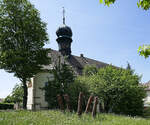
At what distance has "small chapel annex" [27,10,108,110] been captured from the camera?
2636cm

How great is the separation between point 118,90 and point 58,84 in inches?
252

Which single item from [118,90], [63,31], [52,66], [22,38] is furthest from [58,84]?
[63,31]

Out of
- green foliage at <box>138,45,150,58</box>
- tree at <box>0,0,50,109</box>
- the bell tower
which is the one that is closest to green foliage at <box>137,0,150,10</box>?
green foliage at <box>138,45,150,58</box>

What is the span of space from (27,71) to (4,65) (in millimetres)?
2669

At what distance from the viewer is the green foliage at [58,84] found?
64.5 feet

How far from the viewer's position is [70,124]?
770cm

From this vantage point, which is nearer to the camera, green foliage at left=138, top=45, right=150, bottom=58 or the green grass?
green foliage at left=138, top=45, right=150, bottom=58

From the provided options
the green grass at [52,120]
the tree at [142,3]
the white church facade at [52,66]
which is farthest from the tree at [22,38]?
the tree at [142,3]

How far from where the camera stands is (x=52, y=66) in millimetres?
28641

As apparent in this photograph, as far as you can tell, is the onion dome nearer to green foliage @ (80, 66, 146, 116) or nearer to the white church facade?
the white church facade

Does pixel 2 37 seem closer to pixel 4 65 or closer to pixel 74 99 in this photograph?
pixel 4 65

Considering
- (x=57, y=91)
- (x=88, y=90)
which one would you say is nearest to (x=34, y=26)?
(x=57, y=91)

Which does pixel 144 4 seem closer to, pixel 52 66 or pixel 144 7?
pixel 144 7

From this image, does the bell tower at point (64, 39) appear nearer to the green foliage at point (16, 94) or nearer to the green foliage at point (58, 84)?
the green foliage at point (16, 94)
